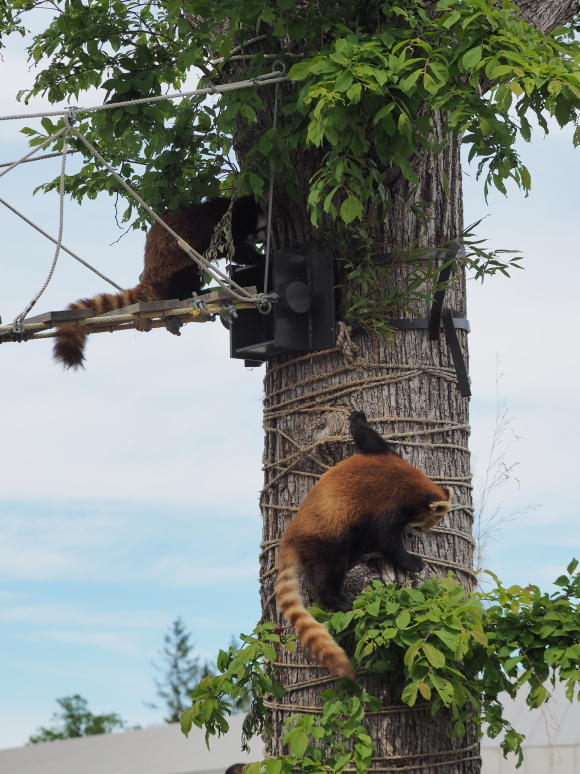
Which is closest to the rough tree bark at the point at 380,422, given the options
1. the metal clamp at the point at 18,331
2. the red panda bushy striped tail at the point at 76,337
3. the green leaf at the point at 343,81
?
the green leaf at the point at 343,81

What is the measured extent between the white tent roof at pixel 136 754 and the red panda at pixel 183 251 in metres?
3.94

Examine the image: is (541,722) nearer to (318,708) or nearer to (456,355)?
(318,708)

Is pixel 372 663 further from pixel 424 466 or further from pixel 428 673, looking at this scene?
pixel 424 466

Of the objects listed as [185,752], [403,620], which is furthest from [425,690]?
[185,752]

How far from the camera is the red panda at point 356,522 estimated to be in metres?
3.12

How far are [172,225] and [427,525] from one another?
170 cm

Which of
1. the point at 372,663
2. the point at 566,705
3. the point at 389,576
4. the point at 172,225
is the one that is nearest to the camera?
the point at 372,663

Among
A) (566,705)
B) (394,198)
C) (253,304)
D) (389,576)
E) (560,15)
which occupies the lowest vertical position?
(566,705)

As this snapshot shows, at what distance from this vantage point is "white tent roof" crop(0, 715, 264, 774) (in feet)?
22.5

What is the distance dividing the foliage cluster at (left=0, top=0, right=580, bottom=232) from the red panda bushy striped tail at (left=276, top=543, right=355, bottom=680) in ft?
4.00

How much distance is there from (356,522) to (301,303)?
2.86 ft

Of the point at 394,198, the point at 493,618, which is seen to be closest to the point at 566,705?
the point at 493,618

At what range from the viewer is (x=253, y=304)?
3.29 metres

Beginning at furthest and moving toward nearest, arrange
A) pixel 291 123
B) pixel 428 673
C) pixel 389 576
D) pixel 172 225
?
1. pixel 172 225
2. pixel 291 123
3. pixel 389 576
4. pixel 428 673
